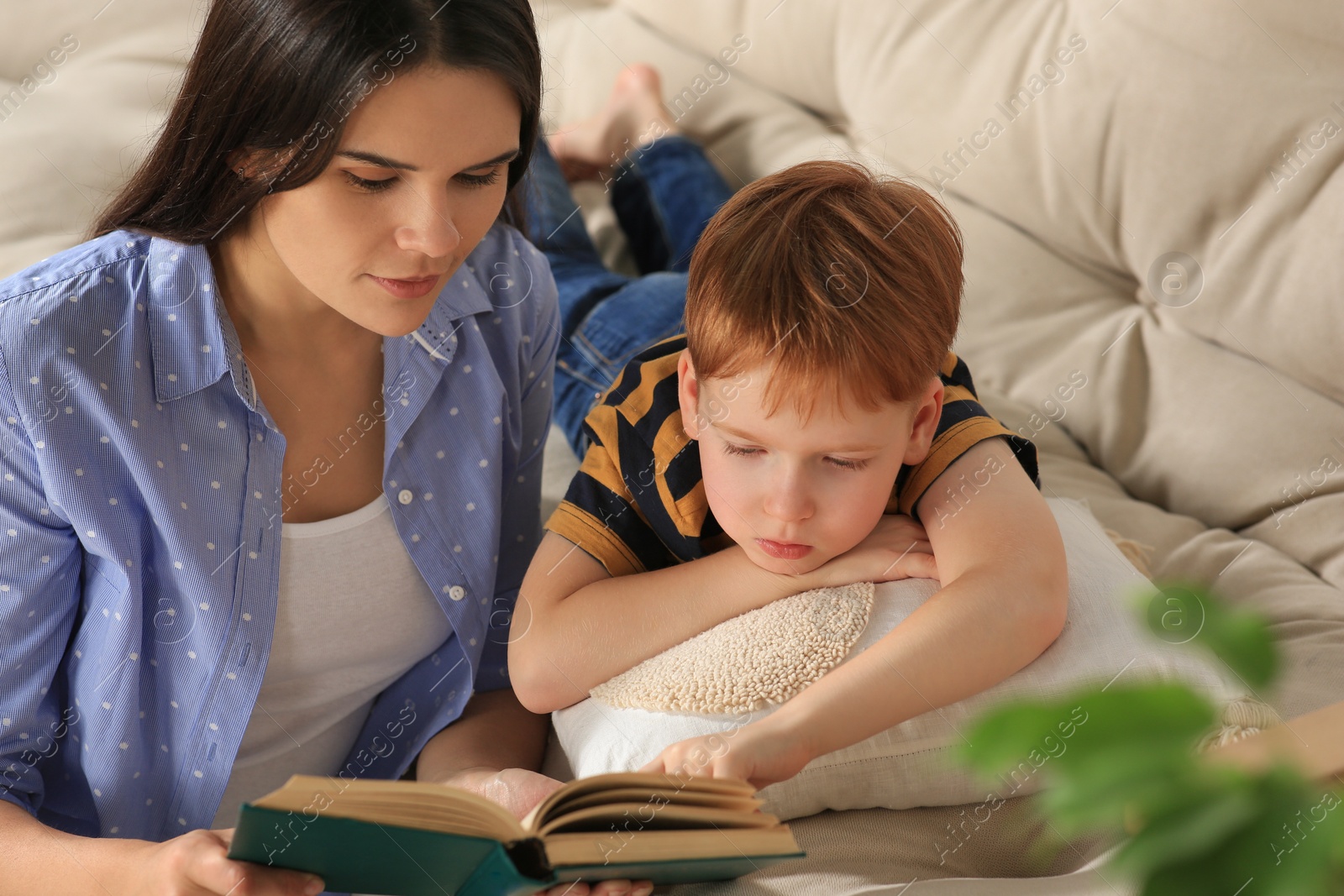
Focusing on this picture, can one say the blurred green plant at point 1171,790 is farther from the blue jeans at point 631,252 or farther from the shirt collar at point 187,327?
the blue jeans at point 631,252

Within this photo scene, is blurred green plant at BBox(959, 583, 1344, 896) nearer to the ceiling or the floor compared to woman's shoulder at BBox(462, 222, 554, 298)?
nearer to the ceiling

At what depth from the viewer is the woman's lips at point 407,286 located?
0.82m

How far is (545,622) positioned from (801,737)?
0.85 ft

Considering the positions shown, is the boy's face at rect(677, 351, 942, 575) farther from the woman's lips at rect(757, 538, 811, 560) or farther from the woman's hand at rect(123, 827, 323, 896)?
the woman's hand at rect(123, 827, 323, 896)

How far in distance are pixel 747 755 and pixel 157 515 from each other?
0.51 meters

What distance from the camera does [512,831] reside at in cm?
57

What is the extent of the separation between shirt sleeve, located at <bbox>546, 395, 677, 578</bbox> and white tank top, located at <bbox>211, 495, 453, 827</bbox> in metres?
0.17

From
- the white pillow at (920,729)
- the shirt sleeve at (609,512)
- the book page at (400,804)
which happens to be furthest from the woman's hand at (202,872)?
the shirt sleeve at (609,512)

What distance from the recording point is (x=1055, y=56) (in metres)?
1.35

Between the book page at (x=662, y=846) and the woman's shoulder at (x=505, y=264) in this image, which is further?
the woman's shoulder at (x=505, y=264)

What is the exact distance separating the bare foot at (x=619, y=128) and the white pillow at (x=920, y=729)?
3.77 feet

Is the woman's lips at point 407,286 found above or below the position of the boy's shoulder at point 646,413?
above

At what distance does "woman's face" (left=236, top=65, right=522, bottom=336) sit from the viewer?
75 cm

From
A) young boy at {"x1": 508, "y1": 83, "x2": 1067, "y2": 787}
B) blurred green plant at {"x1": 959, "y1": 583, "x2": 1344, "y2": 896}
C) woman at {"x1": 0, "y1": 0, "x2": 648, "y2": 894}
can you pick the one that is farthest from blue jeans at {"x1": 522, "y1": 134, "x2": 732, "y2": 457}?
blurred green plant at {"x1": 959, "y1": 583, "x2": 1344, "y2": 896}
